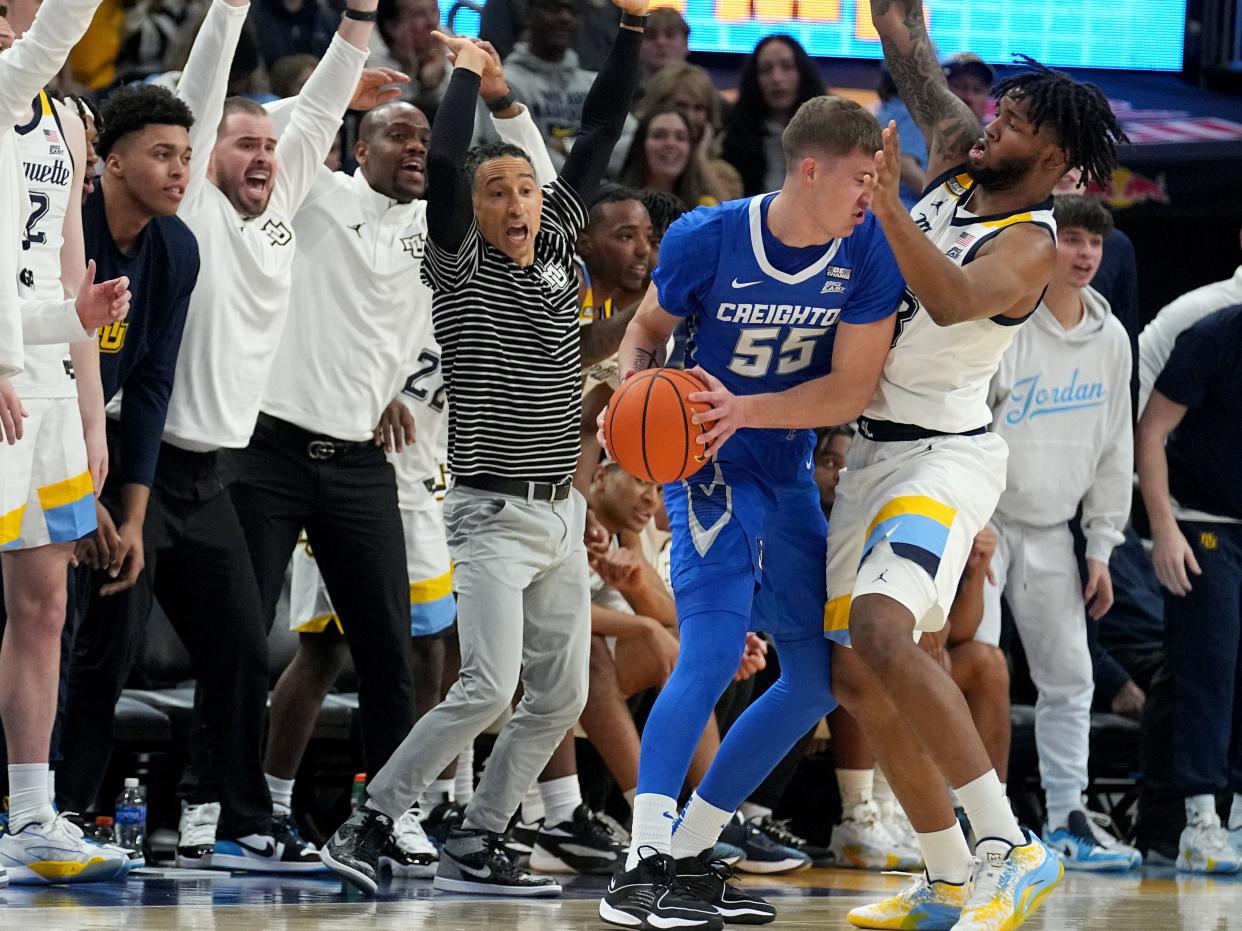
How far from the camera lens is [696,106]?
803 centimetres

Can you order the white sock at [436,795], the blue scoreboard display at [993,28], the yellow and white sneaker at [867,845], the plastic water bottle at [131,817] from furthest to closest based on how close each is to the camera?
1. the blue scoreboard display at [993,28]
2. the yellow and white sneaker at [867,845]
3. the white sock at [436,795]
4. the plastic water bottle at [131,817]

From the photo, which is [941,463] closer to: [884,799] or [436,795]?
[436,795]

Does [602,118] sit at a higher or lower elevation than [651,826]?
higher

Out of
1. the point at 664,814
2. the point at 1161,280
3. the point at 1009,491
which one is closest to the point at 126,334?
the point at 664,814

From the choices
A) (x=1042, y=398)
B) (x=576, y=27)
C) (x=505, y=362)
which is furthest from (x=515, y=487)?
(x=576, y=27)

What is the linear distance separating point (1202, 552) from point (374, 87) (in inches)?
148

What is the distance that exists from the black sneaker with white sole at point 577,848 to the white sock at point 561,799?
0.05 feet

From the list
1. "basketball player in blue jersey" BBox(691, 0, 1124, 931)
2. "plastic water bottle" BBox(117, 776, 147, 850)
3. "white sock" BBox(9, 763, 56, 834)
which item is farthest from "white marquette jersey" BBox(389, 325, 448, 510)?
"basketball player in blue jersey" BBox(691, 0, 1124, 931)

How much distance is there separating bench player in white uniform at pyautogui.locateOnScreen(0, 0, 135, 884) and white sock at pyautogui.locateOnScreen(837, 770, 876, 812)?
2999 millimetres

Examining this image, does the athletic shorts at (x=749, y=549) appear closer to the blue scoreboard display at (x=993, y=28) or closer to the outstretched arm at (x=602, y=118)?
the outstretched arm at (x=602, y=118)

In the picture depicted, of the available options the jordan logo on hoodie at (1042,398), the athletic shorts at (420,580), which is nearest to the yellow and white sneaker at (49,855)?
the athletic shorts at (420,580)

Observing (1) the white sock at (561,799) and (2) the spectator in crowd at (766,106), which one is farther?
(2) the spectator in crowd at (766,106)

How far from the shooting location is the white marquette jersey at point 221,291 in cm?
555

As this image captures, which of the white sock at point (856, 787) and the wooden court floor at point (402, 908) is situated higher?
the wooden court floor at point (402, 908)
